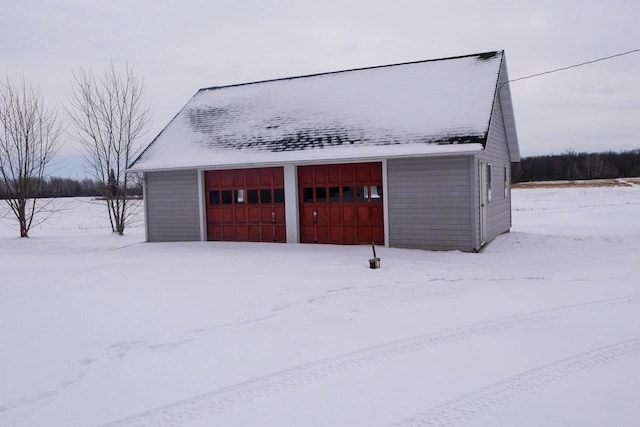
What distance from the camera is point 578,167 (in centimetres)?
9069

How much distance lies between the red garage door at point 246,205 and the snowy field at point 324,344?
371 centimetres

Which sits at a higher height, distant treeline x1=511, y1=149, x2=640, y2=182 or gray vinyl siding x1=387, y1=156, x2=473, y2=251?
distant treeline x1=511, y1=149, x2=640, y2=182

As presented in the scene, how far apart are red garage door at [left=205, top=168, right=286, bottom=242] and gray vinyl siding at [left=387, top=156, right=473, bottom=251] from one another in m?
3.44

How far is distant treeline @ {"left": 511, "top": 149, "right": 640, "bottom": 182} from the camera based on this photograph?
268 ft

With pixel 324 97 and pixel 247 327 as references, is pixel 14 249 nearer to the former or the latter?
pixel 324 97

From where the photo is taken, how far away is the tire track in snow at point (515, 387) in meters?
3.88

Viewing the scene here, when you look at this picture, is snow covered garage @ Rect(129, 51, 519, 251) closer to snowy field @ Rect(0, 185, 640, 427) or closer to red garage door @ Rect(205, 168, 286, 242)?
red garage door @ Rect(205, 168, 286, 242)

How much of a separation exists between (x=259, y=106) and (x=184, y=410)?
1378cm

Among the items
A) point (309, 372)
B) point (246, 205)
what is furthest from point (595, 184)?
point (309, 372)

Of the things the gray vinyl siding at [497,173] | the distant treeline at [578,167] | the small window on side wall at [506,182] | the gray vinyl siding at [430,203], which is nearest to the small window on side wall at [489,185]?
the gray vinyl siding at [497,173]

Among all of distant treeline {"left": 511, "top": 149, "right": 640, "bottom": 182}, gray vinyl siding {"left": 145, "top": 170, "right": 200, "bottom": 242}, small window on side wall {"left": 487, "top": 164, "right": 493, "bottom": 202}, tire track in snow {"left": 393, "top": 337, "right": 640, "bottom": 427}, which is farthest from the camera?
distant treeline {"left": 511, "top": 149, "right": 640, "bottom": 182}

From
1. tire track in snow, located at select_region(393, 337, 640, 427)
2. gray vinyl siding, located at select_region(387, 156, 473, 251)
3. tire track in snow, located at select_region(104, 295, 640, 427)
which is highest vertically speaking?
gray vinyl siding, located at select_region(387, 156, 473, 251)

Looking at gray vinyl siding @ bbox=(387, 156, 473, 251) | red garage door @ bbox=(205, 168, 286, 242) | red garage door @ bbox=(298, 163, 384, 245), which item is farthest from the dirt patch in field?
red garage door @ bbox=(205, 168, 286, 242)

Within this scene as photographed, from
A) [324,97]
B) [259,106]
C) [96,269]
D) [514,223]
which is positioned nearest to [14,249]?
[96,269]
